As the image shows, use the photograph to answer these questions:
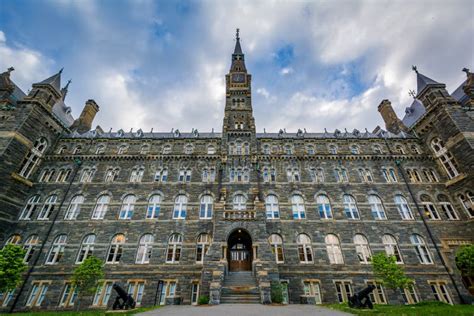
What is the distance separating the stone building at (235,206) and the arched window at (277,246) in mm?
103

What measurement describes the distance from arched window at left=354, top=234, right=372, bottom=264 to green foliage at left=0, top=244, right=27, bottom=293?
2943cm

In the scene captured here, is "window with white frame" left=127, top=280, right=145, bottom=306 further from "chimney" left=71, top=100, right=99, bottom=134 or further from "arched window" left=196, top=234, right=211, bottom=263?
"chimney" left=71, top=100, right=99, bottom=134

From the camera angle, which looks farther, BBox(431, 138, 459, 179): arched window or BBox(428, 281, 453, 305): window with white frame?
BBox(431, 138, 459, 179): arched window

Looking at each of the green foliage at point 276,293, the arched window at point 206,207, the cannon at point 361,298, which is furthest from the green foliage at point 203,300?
the cannon at point 361,298

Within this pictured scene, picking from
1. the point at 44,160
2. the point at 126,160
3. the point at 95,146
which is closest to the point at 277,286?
the point at 126,160

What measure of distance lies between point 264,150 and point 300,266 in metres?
13.9

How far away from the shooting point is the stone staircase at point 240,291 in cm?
1550

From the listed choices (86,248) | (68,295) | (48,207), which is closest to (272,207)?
(86,248)

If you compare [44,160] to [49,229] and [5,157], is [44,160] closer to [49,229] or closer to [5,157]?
[5,157]

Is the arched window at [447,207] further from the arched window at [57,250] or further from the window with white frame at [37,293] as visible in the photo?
the window with white frame at [37,293]

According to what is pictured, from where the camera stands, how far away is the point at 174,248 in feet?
71.3

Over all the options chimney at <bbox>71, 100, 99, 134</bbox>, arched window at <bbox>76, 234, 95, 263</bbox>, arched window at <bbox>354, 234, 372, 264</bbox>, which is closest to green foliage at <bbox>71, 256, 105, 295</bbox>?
arched window at <bbox>76, 234, 95, 263</bbox>

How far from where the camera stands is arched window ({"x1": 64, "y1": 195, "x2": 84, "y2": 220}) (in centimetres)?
2319

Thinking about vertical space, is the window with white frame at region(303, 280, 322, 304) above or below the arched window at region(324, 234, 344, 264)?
below
